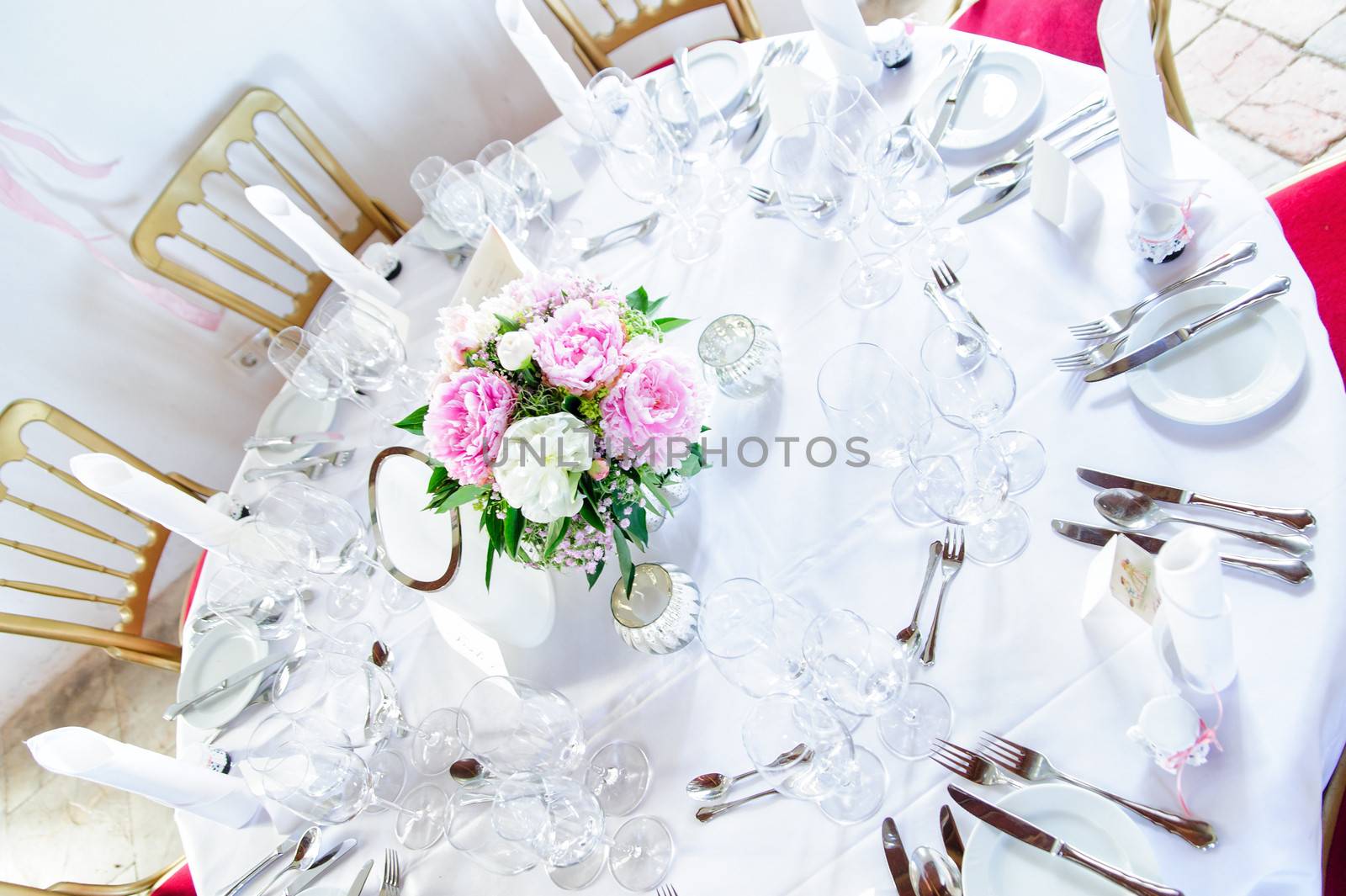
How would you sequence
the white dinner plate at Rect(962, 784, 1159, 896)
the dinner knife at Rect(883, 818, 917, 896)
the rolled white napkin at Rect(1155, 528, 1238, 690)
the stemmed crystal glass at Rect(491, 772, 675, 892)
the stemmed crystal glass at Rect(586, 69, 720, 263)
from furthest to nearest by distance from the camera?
the stemmed crystal glass at Rect(586, 69, 720, 263)
the stemmed crystal glass at Rect(491, 772, 675, 892)
the dinner knife at Rect(883, 818, 917, 896)
the white dinner plate at Rect(962, 784, 1159, 896)
the rolled white napkin at Rect(1155, 528, 1238, 690)

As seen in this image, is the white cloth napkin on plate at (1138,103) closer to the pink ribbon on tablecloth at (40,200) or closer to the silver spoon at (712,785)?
the silver spoon at (712,785)

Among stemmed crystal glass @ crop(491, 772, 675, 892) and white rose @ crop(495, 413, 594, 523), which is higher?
white rose @ crop(495, 413, 594, 523)

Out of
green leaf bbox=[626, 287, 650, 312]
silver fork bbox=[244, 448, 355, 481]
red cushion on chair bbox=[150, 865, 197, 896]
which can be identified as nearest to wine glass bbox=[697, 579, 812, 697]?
green leaf bbox=[626, 287, 650, 312]

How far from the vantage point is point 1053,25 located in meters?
1.93

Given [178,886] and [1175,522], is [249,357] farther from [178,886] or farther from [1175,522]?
[1175,522]

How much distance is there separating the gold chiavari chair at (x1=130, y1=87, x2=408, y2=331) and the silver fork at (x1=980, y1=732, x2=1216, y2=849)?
2.12 metres

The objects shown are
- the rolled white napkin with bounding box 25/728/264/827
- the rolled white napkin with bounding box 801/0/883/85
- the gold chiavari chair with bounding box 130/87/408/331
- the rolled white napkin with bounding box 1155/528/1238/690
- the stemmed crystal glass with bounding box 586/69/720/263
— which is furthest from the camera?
the gold chiavari chair with bounding box 130/87/408/331

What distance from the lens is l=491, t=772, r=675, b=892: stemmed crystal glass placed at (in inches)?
42.7

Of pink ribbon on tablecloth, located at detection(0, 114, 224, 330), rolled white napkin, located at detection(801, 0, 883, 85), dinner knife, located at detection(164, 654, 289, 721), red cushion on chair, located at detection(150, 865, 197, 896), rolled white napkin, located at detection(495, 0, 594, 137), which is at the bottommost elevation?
red cushion on chair, located at detection(150, 865, 197, 896)

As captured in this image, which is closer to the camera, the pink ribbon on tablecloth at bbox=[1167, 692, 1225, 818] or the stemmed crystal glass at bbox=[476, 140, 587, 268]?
the pink ribbon on tablecloth at bbox=[1167, 692, 1225, 818]

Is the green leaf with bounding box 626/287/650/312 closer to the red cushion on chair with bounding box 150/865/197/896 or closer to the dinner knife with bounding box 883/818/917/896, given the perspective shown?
the dinner knife with bounding box 883/818/917/896

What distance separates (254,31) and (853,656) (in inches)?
93.4

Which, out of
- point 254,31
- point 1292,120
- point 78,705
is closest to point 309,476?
point 254,31

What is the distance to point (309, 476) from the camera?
5.67 ft
